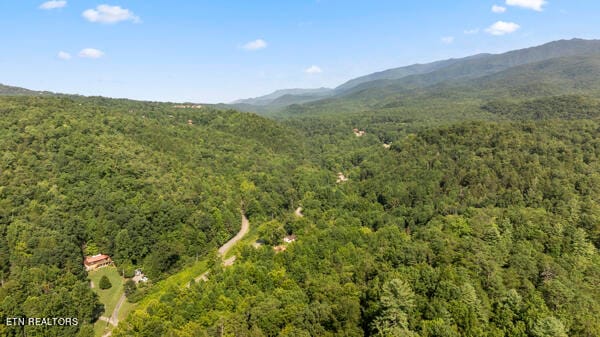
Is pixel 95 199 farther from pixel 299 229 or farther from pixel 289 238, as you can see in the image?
pixel 299 229

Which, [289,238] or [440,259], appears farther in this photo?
[289,238]

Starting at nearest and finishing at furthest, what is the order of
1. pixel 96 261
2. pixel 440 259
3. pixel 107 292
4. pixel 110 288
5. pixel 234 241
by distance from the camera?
pixel 440 259 → pixel 107 292 → pixel 110 288 → pixel 96 261 → pixel 234 241

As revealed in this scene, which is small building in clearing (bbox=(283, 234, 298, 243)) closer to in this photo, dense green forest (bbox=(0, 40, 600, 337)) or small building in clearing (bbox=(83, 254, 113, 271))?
dense green forest (bbox=(0, 40, 600, 337))

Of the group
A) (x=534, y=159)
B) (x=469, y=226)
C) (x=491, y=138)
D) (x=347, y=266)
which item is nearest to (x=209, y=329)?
(x=347, y=266)

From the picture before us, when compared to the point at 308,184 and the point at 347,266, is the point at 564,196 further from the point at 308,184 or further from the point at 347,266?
the point at 308,184

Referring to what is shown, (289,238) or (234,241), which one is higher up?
(289,238)

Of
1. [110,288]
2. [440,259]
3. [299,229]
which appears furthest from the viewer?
[299,229]

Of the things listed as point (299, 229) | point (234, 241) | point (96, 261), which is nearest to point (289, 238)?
point (299, 229)

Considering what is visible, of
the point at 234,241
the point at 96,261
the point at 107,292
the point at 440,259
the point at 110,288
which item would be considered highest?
the point at 440,259
